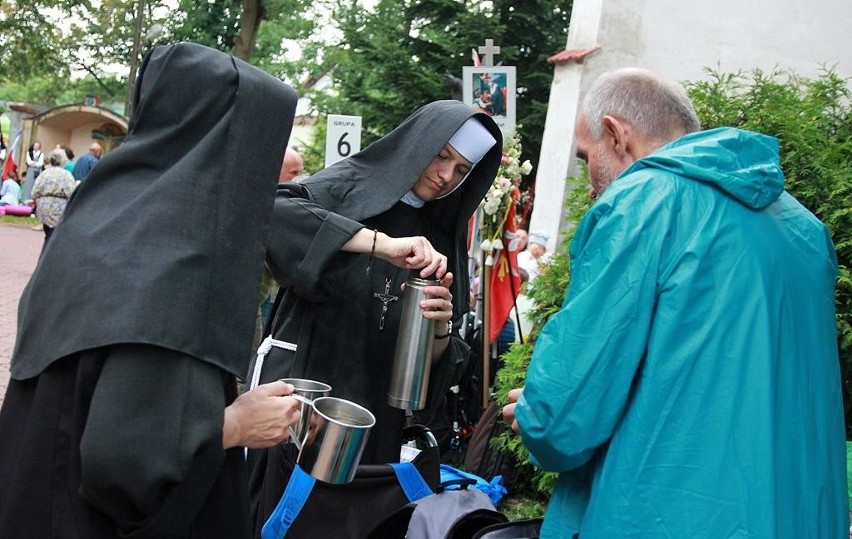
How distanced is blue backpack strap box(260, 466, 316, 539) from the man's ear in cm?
127

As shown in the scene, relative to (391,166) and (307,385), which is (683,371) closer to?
(307,385)

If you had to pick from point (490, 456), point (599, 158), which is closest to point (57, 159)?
point (490, 456)

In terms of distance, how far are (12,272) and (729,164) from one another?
14.3 m

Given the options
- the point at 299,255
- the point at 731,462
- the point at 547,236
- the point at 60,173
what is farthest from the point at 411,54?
the point at 731,462

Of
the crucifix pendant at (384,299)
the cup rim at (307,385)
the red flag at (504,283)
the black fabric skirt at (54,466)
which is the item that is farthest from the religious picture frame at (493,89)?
the black fabric skirt at (54,466)

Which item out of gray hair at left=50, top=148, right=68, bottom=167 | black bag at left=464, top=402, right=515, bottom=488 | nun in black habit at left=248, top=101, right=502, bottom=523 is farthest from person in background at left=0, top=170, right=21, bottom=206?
nun in black habit at left=248, top=101, right=502, bottom=523

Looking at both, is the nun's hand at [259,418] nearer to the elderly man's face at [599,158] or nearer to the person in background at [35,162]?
the elderly man's face at [599,158]

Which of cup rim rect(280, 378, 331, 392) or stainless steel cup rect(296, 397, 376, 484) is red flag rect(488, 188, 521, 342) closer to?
cup rim rect(280, 378, 331, 392)

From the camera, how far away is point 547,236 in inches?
403

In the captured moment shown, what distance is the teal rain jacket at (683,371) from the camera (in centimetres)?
183

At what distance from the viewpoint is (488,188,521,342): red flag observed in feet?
23.2

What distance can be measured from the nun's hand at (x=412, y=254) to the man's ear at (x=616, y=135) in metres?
0.66

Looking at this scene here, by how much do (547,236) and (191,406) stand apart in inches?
349

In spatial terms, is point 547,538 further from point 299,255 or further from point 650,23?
point 650,23
